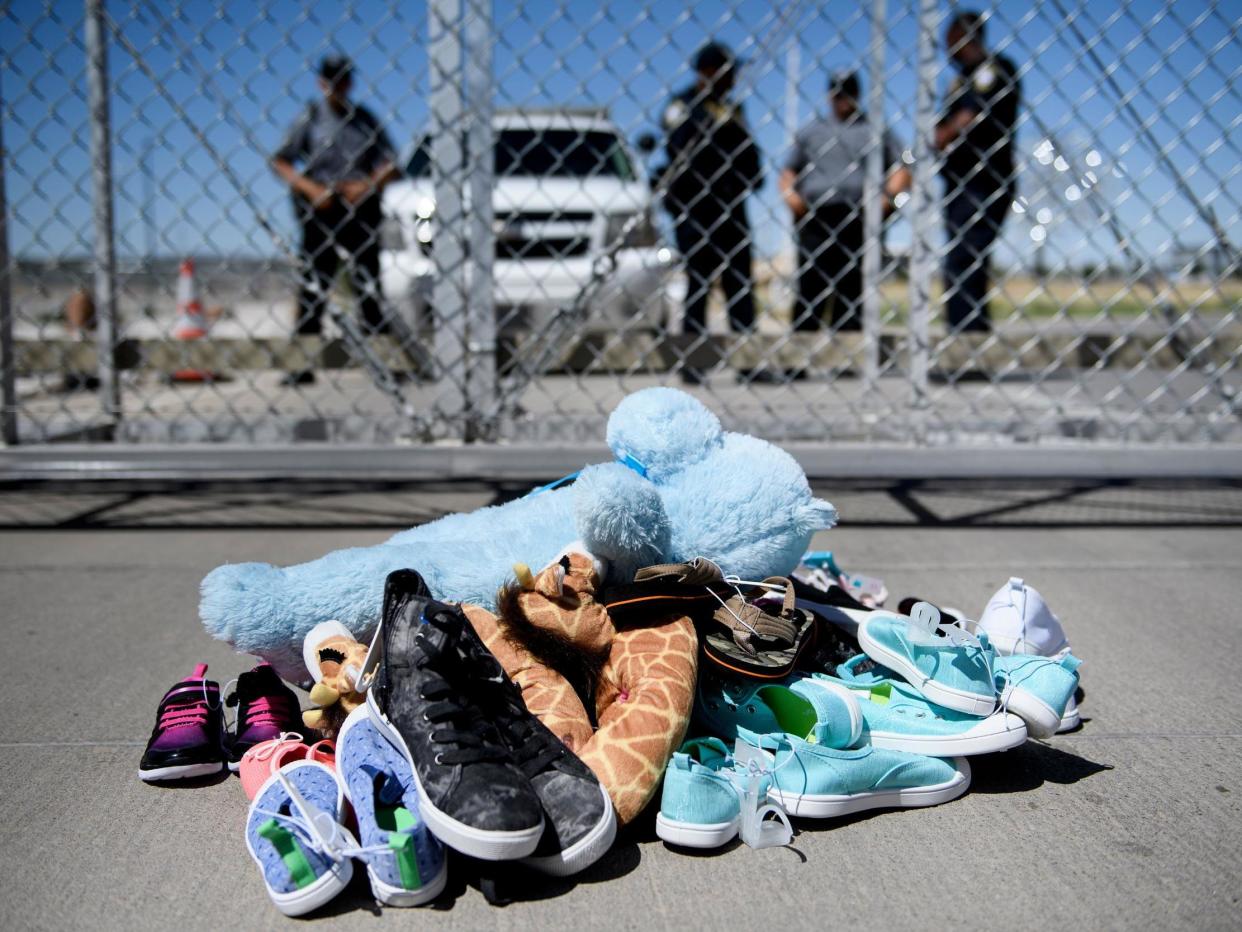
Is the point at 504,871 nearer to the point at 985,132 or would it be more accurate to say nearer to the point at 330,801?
the point at 330,801

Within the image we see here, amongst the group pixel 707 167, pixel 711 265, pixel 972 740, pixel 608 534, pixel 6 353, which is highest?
pixel 707 167

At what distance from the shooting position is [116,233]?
379 cm

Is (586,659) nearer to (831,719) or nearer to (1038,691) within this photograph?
(831,719)

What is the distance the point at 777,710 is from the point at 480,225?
6.64 ft

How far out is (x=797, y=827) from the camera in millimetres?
1643

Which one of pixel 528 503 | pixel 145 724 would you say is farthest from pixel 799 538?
pixel 145 724

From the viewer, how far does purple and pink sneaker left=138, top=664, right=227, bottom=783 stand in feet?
5.76

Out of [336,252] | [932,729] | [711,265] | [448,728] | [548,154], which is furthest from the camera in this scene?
[711,265]

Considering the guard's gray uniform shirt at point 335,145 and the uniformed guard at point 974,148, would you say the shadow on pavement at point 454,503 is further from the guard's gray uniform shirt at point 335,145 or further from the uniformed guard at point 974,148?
the guard's gray uniform shirt at point 335,145

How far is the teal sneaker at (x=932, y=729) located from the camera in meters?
1.73

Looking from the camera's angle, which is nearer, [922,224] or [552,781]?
[552,781]

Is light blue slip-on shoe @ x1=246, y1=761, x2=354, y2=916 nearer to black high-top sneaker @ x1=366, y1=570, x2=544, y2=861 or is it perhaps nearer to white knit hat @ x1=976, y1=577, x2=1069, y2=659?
black high-top sneaker @ x1=366, y1=570, x2=544, y2=861

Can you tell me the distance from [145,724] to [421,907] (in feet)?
2.80

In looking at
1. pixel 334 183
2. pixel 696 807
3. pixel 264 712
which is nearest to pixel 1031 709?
pixel 696 807
